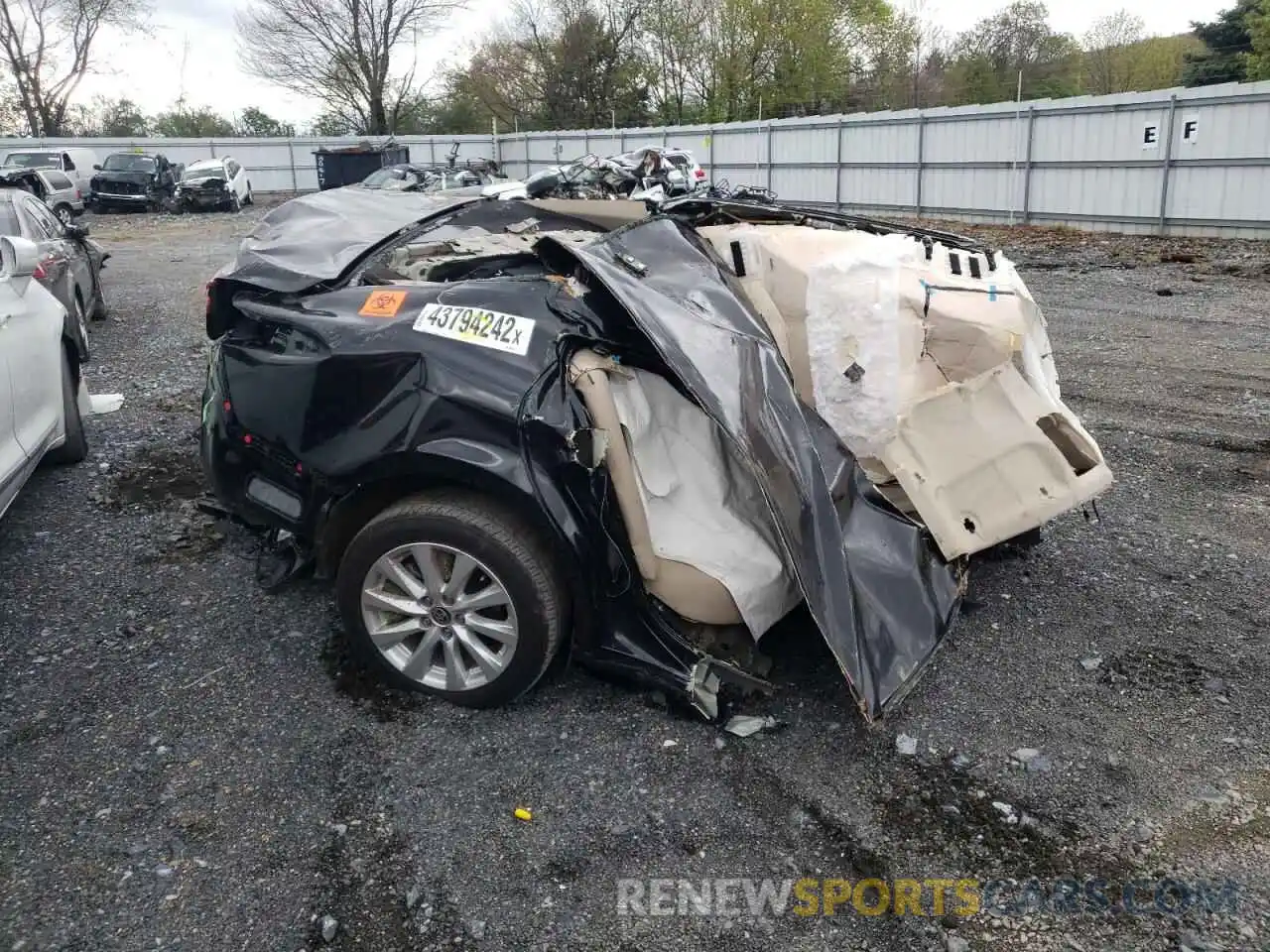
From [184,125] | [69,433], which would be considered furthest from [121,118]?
[69,433]

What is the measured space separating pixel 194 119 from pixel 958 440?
49192 millimetres

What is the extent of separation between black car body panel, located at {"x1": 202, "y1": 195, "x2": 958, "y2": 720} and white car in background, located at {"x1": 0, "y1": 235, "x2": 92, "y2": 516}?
155 cm

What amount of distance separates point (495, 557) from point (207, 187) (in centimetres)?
2837

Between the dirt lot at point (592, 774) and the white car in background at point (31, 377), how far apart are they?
0.49 meters

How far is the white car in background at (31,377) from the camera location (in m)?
Answer: 4.60

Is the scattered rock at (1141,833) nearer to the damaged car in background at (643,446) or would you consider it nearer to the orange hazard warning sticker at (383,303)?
Answer: the damaged car in background at (643,446)

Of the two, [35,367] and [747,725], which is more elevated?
[35,367]

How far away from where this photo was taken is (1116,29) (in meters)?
40.9

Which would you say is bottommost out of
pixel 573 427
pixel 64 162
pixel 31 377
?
pixel 31 377

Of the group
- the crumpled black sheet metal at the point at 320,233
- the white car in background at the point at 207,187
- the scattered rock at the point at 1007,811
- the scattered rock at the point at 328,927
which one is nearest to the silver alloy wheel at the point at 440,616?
the scattered rock at the point at 328,927

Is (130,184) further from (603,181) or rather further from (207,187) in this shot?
(603,181)

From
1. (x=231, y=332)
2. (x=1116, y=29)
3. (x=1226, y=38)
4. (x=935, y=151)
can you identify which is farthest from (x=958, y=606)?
(x=1116, y=29)

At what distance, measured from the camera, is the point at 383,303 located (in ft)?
Answer: 11.3

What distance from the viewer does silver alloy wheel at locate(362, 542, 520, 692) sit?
3.13m
